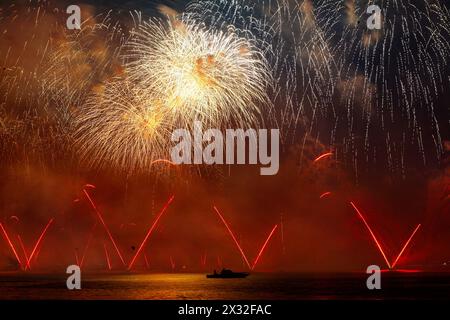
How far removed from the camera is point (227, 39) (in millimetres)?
49031

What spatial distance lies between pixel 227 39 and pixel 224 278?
13938cm
